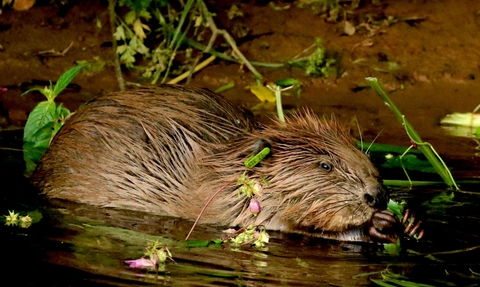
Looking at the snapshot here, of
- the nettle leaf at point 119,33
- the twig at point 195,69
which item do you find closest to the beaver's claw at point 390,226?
the twig at point 195,69

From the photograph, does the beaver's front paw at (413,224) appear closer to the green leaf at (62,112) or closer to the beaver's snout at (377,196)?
the beaver's snout at (377,196)

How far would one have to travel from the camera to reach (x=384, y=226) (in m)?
4.00

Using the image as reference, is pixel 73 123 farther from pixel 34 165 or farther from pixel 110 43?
pixel 110 43

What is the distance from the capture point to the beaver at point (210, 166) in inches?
163

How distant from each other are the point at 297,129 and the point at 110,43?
3197 millimetres

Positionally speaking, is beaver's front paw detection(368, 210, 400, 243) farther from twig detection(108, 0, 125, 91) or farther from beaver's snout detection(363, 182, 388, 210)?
twig detection(108, 0, 125, 91)

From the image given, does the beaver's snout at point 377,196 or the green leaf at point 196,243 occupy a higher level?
the beaver's snout at point 377,196

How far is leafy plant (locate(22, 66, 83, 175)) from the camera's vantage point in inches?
197

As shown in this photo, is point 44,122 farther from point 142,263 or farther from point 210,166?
point 142,263

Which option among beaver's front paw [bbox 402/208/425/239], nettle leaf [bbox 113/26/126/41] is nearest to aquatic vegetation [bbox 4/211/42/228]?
beaver's front paw [bbox 402/208/425/239]

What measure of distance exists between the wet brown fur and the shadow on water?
0.09 m

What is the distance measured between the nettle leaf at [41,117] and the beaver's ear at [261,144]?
122cm

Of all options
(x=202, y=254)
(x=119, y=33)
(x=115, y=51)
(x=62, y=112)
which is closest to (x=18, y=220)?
(x=202, y=254)

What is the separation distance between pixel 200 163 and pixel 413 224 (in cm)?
91
